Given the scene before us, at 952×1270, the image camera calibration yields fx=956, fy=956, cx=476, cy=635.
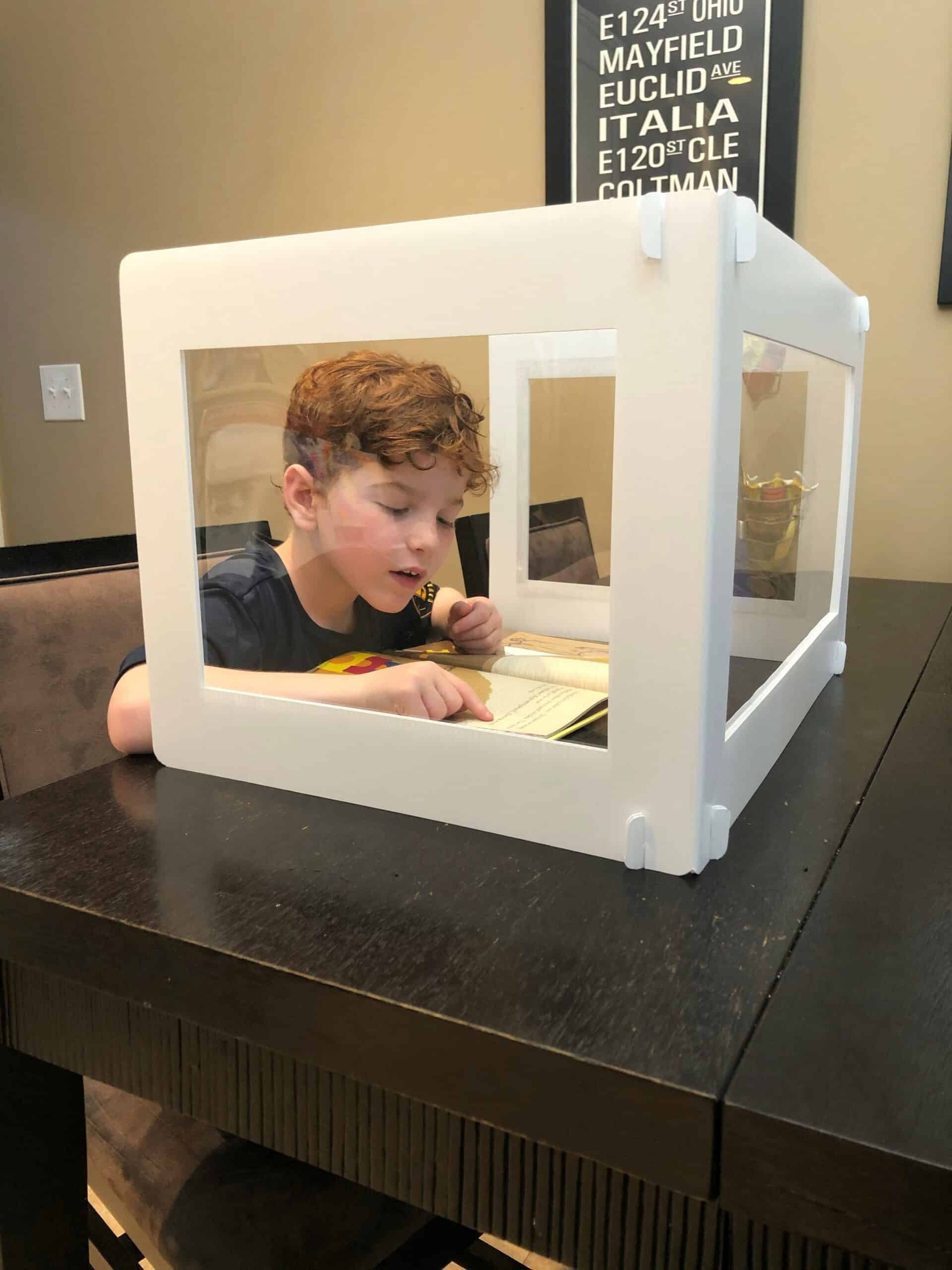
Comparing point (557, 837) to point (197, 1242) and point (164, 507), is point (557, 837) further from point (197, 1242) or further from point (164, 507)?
point (197, 1242)

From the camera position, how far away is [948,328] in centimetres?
141

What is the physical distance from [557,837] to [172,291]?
0.39 meters

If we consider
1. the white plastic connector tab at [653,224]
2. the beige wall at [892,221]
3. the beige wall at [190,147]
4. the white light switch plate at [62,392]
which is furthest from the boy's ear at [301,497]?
the white light switch plate at [62,392]

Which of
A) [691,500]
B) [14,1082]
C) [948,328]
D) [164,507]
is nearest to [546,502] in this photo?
[691,500]

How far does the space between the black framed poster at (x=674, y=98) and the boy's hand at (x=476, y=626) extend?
1196 millimetres

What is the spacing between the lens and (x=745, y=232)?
45 cm

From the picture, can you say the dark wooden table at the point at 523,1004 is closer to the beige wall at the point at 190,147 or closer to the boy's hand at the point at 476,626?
the boy's hand at the point at 476,626

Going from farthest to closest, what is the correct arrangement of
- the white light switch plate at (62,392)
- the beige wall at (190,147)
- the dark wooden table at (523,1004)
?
the white light switch plate at (62,392) < the beige wall at (190,147) < the dark wooden table at (523,1004)

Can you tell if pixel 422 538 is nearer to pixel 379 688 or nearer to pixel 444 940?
pixel 379 688

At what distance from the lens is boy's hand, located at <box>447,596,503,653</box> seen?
56cm

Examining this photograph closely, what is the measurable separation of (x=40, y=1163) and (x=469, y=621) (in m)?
0.48

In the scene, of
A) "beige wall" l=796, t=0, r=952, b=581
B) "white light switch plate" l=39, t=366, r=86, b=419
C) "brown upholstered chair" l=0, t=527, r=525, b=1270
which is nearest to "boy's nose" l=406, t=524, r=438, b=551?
"brown upholstered chair" l=0, t=527, r=525, b=1270

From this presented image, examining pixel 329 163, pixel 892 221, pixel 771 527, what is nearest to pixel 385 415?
pixel 771 527

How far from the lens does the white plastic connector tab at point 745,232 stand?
447 millimetres
